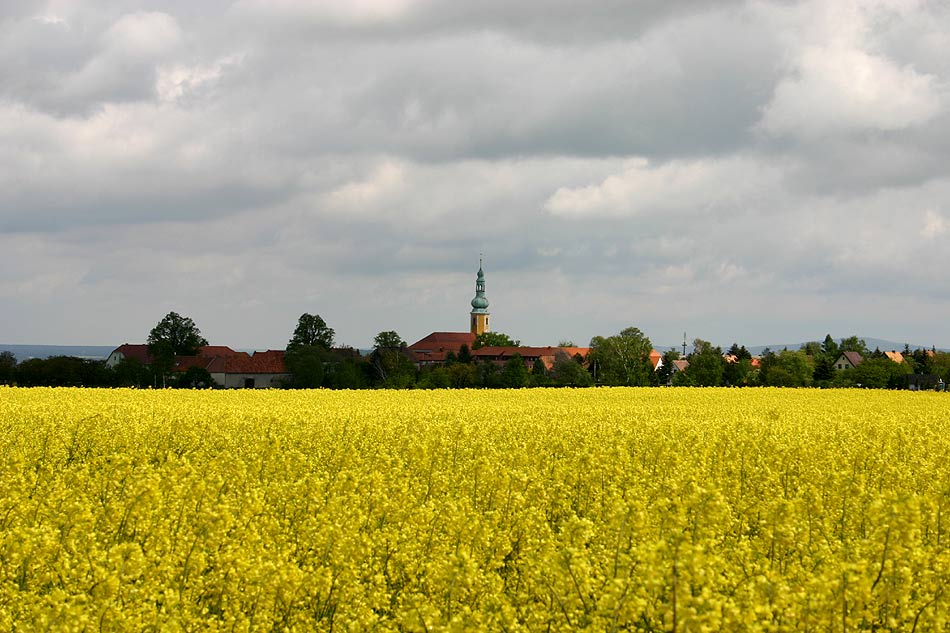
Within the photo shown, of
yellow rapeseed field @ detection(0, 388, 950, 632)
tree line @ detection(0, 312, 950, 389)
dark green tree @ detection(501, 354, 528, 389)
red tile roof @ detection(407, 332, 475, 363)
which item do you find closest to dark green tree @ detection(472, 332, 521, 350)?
red tile roof @ detection(407, 332, 475, 363)

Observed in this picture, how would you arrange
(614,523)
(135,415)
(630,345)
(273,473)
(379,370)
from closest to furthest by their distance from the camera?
(614,523), (273,473), (135,415), (379,370), (630,345)

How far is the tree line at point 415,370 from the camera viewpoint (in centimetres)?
8231

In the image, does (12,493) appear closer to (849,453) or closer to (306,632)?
(306,632)

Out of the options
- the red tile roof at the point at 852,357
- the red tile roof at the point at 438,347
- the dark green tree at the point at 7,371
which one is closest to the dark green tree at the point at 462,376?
the dark green tree at the point at 7,371

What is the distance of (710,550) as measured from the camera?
7676 millimetres

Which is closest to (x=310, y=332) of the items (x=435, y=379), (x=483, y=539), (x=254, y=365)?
(x=254, y=365)

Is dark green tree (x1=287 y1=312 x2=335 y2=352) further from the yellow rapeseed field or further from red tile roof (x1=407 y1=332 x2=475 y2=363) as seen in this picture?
the yellow rapeseed field

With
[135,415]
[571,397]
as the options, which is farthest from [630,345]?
[135,415]

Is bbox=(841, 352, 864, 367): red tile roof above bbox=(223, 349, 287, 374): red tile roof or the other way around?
above

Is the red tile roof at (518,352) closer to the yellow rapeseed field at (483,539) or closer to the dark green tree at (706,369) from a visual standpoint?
the dark green tree at (706,369)

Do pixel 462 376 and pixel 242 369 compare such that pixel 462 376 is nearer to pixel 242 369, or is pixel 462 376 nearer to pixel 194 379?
pixel 194 379

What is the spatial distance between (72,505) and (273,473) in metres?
5.78

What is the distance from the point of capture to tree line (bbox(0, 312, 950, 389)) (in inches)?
3241

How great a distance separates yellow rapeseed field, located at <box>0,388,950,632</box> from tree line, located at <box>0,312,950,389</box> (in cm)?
6251
